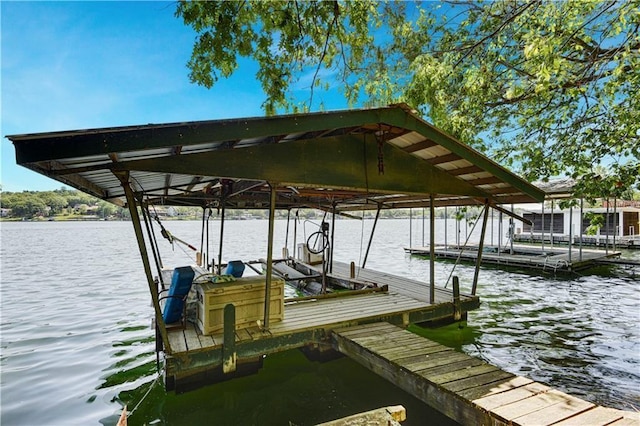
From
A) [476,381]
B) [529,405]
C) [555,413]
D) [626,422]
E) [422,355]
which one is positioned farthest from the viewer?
[422,355]

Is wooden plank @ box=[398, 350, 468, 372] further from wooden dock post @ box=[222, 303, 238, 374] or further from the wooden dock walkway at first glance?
wooden dock post @ box=[222, 303, 238, 374]

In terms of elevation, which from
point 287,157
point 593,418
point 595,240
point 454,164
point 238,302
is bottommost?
point 593,418

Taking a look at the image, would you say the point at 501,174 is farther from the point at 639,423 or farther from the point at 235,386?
the point at 235,386

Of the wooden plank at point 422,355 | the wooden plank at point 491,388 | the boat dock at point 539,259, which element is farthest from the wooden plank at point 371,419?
the boat dock at point 539,259

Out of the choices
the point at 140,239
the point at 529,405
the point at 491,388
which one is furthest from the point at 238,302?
the point at 529,405

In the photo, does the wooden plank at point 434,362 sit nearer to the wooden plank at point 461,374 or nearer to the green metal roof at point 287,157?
the wooden plank at point 461,374

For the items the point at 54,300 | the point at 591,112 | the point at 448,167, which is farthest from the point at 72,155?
the point at 54,300

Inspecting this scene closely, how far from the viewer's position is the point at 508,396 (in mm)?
3209

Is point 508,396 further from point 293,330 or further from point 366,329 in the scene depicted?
point 293,330

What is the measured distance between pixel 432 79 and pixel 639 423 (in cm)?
570

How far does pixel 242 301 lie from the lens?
499cm

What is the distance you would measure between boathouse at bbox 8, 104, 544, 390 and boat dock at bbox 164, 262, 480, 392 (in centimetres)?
2

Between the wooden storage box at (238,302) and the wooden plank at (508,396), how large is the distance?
10.3 ft

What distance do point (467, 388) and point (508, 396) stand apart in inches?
14.7
